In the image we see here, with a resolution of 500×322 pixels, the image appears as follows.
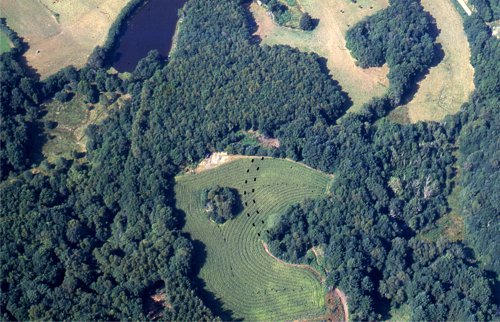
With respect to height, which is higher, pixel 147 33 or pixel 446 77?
pixel 147 33

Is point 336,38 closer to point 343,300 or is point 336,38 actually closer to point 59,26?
point 59,26

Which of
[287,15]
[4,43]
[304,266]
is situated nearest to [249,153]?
[304,266]

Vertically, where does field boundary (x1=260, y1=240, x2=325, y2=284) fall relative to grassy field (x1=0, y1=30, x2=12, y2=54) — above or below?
below

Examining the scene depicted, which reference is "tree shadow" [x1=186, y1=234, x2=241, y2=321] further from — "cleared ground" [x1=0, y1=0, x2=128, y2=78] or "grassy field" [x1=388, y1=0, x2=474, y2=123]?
"grassy field" [x1=388, y1=0, x2=474, y2=123]

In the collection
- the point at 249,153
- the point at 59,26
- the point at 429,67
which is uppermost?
the point at 59,26

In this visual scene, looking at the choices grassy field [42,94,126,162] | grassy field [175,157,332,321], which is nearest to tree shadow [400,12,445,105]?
grassy field [175,157,332,321]

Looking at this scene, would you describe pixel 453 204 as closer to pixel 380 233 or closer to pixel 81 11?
pixel 380 233
